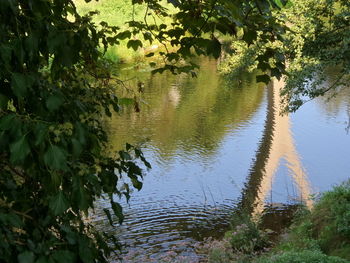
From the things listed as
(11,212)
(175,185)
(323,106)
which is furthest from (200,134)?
(11,212)

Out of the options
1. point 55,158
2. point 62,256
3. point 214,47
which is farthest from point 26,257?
point 214,47

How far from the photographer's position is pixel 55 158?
1.40 meters

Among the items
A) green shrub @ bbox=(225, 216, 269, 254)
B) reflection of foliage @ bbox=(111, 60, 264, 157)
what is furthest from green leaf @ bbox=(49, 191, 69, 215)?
reflection of foliage @ bbox=(111, 60, 264, 157)

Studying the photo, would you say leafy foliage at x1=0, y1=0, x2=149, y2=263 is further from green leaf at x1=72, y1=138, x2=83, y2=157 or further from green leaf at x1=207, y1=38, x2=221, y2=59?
green leaf at x1=207, y1=38, x2=221, y2=59

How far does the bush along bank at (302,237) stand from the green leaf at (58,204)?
4.73m

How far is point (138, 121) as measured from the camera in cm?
1639

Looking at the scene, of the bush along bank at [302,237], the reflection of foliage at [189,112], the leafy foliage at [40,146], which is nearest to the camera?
the leafy foliage at [40,146]

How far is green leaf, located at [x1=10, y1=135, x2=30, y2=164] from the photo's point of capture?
1.37m

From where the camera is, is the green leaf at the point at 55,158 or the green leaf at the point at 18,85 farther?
the green leaf at the point at 18,85

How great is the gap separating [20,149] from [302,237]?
686cm

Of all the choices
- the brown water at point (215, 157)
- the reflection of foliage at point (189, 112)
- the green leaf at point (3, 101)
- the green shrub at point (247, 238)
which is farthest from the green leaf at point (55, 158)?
the reflection of foliage at point (189, 112)

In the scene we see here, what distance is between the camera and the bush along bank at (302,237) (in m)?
6.52

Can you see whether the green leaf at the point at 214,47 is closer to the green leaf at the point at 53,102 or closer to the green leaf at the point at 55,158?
the green leaf at the point at 53,102

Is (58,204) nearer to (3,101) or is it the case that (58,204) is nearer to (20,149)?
(20,149)
